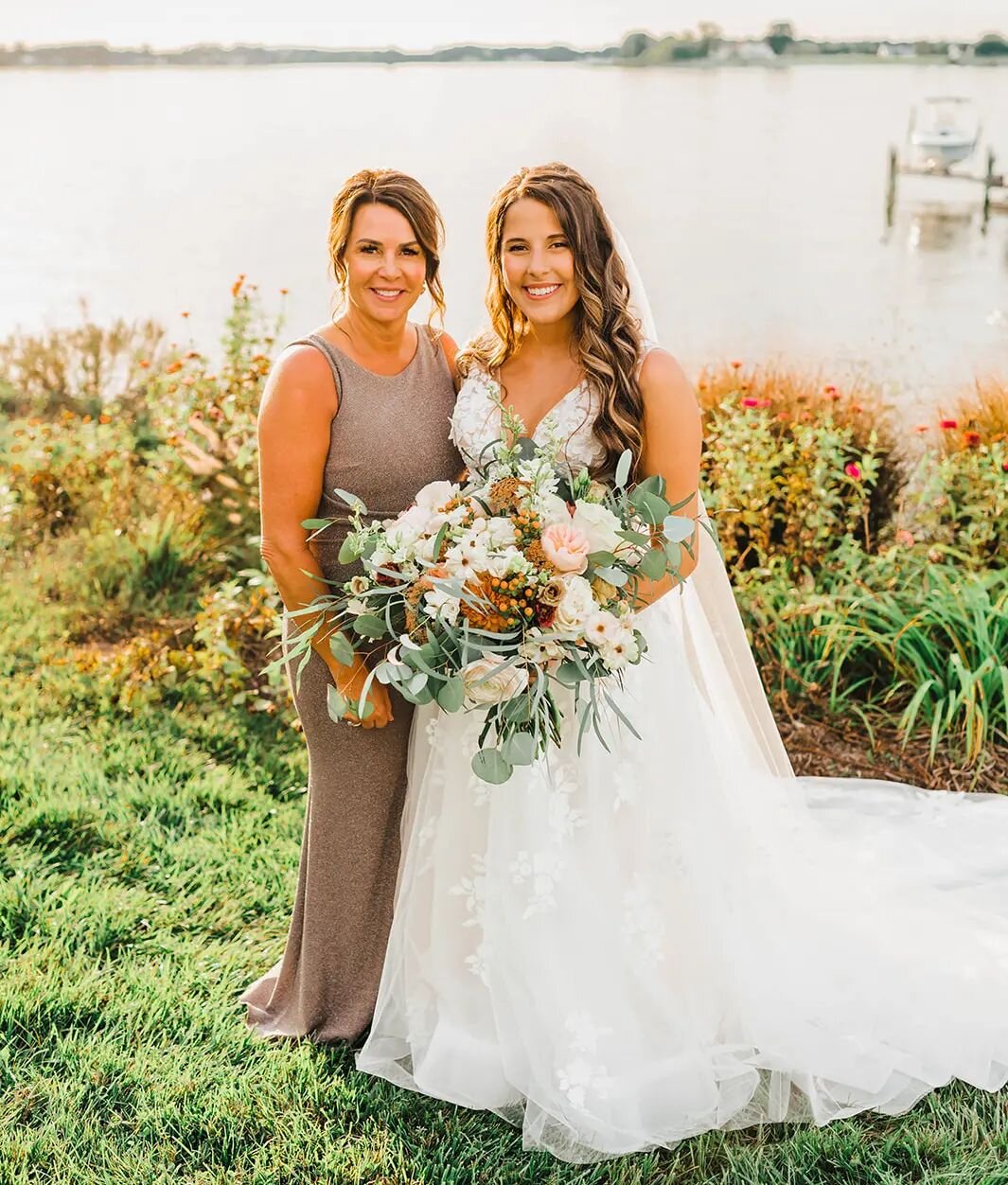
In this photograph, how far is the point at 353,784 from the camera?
9.11ft

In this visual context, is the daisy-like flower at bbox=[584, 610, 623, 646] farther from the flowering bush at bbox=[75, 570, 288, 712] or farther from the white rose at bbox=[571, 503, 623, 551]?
the flowering bush at bbox=[75, 570, 288, 712]

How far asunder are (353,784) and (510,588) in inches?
35.8

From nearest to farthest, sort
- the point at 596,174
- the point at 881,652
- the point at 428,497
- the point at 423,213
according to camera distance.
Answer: the point at 428,497 < the point at 423,213 < the point at 881,652 < the point at 596,174

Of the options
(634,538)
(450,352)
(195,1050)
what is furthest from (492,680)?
(195,1050)

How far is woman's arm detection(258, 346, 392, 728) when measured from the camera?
7.98 feet

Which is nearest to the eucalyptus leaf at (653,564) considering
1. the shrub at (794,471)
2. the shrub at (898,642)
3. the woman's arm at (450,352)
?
the woman's arm at (450,352)

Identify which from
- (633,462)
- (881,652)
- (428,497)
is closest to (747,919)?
(633,462)

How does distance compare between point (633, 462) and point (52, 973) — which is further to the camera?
point (52, 973)

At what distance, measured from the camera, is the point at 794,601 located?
436 centimetres

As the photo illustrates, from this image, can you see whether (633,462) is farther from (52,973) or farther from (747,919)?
(52,973)

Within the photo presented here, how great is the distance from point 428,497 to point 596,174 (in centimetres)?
522

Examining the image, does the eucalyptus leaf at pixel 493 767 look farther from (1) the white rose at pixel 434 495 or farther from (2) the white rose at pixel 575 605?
(1) the white rose at pixel 434 495

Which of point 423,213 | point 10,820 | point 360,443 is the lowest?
point 10,820

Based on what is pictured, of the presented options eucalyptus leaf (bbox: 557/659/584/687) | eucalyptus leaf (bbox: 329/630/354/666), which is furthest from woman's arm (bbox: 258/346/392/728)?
eucalyptus leaf (bbox: 557/659/584/687)
